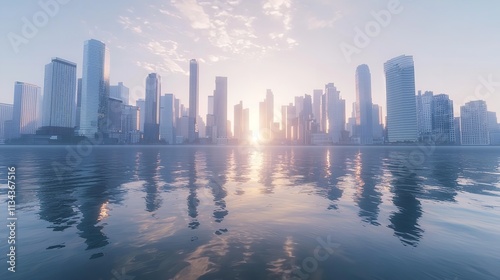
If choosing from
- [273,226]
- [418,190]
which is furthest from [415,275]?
[418,190]

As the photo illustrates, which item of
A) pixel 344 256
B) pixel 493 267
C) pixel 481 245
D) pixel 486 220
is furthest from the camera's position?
pixel 486 220

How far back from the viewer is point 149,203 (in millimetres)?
23828

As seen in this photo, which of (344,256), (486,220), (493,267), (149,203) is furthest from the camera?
(149,203)

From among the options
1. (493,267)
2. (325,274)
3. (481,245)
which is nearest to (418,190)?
(481,245)

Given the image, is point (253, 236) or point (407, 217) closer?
point (253, 236)

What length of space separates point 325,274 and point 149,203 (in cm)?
1867

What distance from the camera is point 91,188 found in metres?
31.5

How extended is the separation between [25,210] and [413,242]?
3060 cm

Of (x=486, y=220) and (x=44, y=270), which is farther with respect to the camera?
(x=486, y=220)

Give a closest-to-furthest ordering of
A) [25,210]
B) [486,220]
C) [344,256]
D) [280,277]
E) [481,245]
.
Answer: [280,277]
[344,256]
[481,245]
[486,220]
[25,210]

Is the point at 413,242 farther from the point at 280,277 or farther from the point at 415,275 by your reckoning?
the point at 280,277

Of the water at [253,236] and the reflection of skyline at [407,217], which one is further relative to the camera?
the reflection of skyline at [407,217]

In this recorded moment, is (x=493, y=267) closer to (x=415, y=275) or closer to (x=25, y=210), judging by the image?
(x=415, y=275)

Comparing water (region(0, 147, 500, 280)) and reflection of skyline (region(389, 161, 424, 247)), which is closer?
water (region(0, 147, 500, 280))
